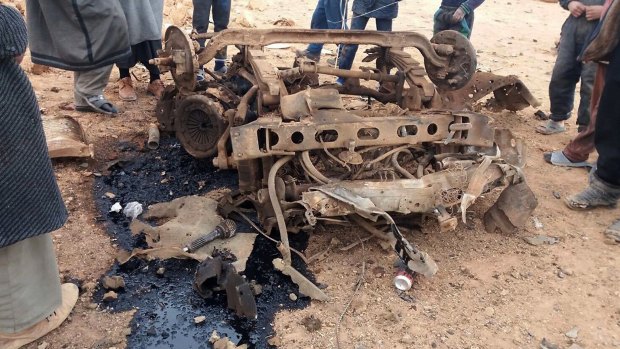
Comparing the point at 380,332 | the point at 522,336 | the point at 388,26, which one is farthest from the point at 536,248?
the point at 388,26

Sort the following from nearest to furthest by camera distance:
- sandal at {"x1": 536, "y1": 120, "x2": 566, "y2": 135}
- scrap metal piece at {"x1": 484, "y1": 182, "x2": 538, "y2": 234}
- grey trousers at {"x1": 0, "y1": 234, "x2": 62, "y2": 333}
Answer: grey trousers at {"x1": 0, "y1": 234, "x2": 62, "y2": 333}, scrap metal piece at {"x1": 484, "y1": 182, "x2": 538, "y2": 234}, sandal at {"x1": 536, "y1": 120, "x2": 566, "y2": 135}

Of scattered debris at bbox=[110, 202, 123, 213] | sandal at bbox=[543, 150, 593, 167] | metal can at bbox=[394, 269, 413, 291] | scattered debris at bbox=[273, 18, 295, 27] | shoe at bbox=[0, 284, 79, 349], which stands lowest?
sandal at bbox=[543, 150, 593, 167]

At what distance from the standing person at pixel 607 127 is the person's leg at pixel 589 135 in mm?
379

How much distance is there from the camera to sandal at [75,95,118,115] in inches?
242

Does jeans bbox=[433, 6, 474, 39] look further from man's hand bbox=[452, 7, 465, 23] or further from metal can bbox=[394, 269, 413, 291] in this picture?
metal can bbox=[394, 269, 413, 291]

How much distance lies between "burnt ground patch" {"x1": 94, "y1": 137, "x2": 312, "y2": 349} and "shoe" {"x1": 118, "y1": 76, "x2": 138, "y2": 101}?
73.4 inches

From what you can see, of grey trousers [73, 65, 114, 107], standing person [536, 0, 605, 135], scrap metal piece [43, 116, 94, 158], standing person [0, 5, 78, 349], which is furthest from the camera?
grey trousers [73, 65, 114, 107]

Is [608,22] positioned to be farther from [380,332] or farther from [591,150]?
[380,332]

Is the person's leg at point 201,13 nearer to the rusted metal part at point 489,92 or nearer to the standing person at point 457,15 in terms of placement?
the standing person at point 457,15

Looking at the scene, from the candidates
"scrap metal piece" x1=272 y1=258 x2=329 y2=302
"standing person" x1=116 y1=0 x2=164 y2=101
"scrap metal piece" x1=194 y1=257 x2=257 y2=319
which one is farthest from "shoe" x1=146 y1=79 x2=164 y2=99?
"scrap metal piece" x1=272 y1=258 x2=329 y2=302

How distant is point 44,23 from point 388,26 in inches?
159

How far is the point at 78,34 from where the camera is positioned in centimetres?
564

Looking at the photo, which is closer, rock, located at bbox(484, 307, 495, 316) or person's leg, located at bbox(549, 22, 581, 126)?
rock, located at bbox(484, 307, 495, 316)

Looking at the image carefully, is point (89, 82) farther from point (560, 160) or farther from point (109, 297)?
point (560, 160)
